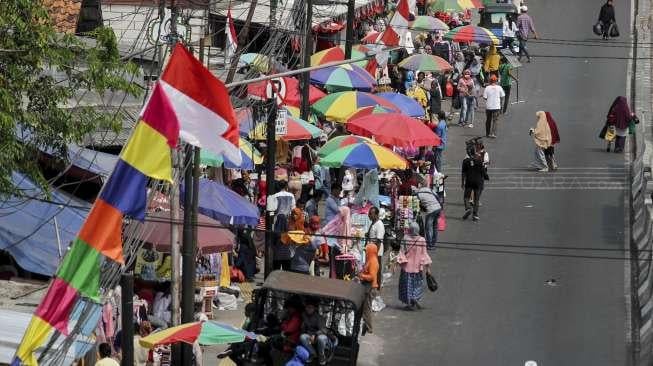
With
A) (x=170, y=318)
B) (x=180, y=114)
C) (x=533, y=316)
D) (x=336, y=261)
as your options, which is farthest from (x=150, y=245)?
(x=180, y=114)

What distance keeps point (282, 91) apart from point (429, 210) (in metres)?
4.07

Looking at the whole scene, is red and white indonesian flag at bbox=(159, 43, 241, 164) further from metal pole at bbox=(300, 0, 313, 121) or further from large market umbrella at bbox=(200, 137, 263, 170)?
metal pole at bbox=(300, 0, 313, 121)

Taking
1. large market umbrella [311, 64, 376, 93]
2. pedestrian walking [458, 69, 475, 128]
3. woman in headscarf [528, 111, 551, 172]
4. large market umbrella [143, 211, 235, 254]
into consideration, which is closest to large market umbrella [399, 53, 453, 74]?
pedestrian walking [458, 69, 475, 128]

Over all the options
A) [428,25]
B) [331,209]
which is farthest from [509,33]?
[331,209]

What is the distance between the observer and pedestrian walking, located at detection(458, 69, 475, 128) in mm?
40688

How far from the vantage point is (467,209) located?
34125 mm

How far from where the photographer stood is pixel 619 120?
3894 cm

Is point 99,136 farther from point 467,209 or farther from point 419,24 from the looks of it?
point 419,24

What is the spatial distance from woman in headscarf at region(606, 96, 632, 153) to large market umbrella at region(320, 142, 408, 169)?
29.2 ft

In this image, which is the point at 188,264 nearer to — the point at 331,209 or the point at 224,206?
the point at 224,206

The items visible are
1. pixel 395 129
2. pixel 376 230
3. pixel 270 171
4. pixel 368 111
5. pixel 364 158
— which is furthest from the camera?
pixel 368 111

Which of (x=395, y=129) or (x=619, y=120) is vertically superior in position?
(x=619, y=120)

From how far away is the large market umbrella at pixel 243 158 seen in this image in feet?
94.2

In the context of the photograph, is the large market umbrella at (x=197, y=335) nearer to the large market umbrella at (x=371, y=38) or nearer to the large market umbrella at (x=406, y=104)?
the large market umbrella at (x=406, y=104)
